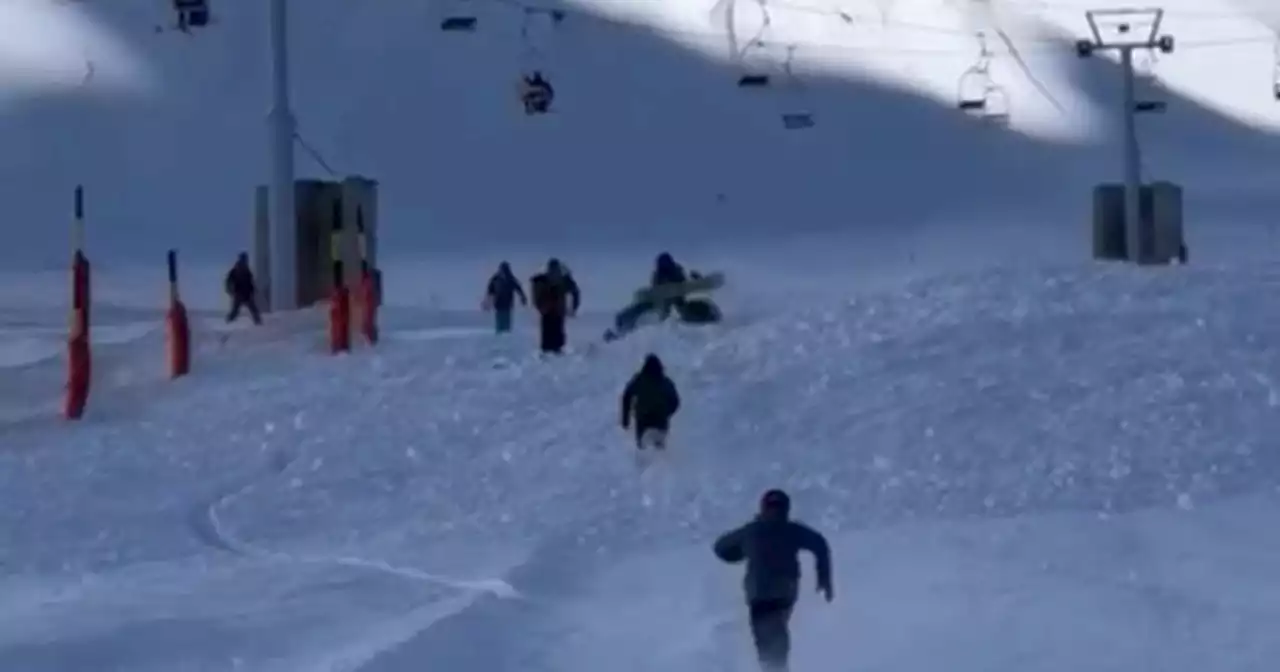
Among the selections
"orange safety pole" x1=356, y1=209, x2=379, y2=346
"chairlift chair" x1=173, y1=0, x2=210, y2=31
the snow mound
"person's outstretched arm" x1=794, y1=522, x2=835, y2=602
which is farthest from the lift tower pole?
"person's outstretched arm" x1=794, y1=522, x2=835, y2=602

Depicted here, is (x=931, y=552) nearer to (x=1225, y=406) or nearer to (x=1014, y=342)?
(x=1225, y=406)

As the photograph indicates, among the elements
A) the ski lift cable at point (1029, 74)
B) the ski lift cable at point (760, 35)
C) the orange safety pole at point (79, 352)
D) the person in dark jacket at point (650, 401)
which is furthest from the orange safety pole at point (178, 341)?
the ski lift cable at point (1029, 74)

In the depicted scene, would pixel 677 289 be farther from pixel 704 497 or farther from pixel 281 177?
pixel 704 497

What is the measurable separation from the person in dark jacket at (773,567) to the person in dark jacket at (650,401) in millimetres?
8037

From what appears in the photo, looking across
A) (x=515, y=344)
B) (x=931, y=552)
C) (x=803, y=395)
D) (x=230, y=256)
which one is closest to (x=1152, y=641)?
(x=931, y=552)

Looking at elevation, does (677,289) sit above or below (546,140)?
below

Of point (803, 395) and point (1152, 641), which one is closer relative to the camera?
point (1152, 641)

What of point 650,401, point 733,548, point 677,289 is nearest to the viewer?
point 733,548

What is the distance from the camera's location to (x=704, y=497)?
60.3ft

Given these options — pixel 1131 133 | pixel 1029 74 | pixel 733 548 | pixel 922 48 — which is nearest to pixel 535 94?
pixel 1131 133

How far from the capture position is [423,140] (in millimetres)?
93312

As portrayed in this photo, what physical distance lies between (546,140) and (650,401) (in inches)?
2987

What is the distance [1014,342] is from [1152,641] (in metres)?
9.56

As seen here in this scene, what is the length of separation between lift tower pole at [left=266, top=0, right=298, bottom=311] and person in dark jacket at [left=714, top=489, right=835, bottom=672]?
1972cm
